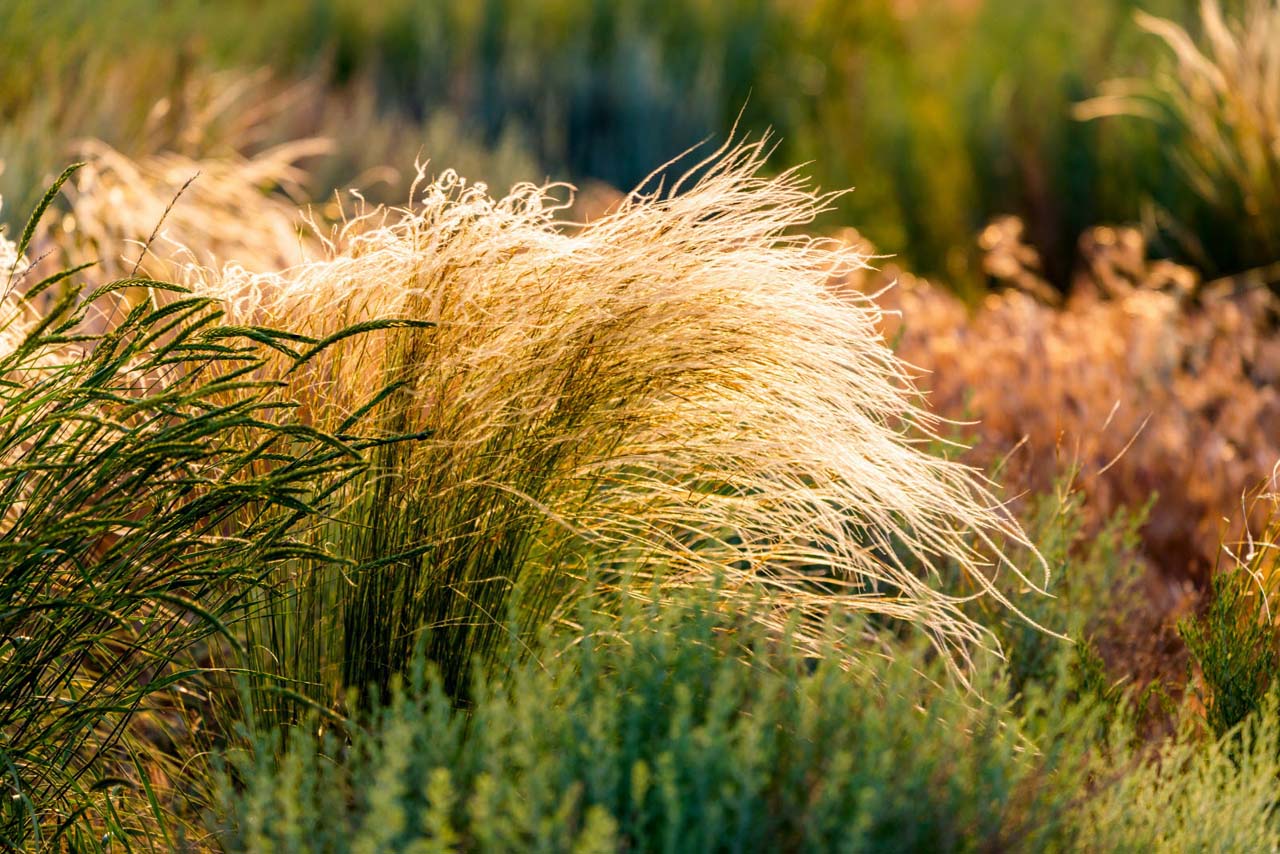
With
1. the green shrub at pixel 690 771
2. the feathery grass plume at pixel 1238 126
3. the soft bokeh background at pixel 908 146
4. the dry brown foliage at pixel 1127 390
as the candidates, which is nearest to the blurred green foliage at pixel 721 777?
the green shrub at pixel 690 771

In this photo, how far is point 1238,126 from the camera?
5.29 metres

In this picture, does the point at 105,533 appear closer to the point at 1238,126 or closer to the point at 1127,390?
the point at 1127,390

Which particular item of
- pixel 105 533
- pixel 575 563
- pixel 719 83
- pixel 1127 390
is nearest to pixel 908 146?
pixel 719 83

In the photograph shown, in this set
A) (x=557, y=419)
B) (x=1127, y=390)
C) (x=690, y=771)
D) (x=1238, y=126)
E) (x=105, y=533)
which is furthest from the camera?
(x=1238, y=126)

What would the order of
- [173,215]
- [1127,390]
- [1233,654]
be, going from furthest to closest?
[1127,390] → [173,215] → [1233,654]

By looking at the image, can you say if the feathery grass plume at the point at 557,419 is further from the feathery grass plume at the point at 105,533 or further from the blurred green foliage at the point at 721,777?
the blurred green foliage at the point at 721,777

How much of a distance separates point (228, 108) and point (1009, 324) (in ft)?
10.2

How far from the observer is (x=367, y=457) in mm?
2176

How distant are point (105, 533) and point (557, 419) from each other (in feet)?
2.15

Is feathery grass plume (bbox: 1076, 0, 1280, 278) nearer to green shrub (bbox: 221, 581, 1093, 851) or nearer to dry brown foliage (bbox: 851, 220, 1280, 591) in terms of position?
dry brown foliage (bbox: 851, 220, 1280, 591)

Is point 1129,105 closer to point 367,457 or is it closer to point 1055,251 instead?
point 1055,251

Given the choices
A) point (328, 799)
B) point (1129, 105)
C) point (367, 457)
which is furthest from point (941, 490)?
point (1129, 105)

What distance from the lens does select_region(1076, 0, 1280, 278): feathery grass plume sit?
5.20 meters

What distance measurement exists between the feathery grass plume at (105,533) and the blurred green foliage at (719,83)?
2.97 metres
